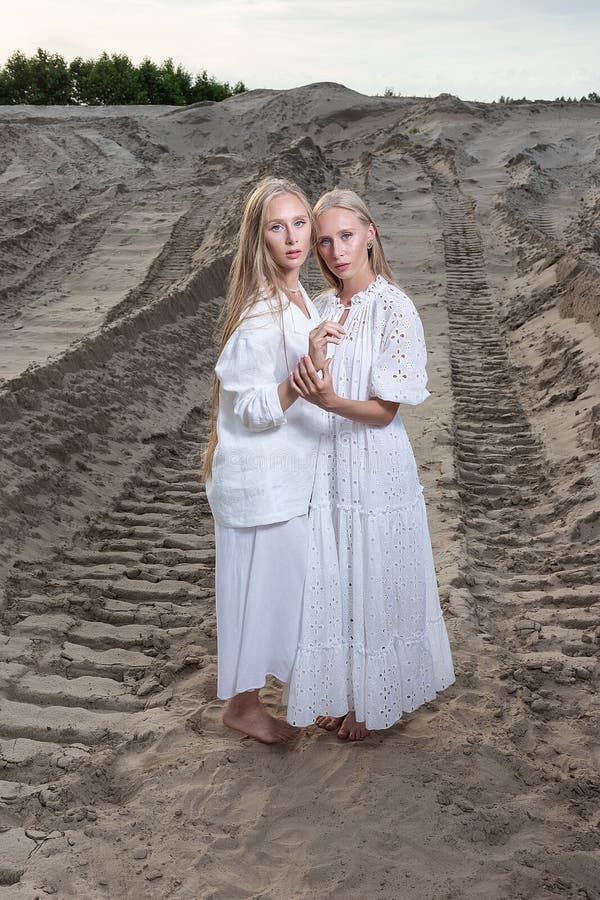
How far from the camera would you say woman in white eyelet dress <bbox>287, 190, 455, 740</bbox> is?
337 centimetres

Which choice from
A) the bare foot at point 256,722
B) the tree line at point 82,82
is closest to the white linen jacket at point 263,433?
the bare foot at point 256,722

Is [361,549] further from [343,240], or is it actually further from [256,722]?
[343,240]

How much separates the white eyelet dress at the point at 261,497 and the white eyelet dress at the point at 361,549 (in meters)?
0.07

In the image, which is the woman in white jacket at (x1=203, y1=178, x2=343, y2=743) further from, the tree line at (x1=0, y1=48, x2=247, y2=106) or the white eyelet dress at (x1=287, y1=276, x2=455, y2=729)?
the tree line at (x1=0, y1=48, x2=247, y2=106)

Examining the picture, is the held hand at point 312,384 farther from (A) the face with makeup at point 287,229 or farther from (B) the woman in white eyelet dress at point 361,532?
(A) the face with makeup at point 287,229

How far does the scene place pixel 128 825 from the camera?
130 inches

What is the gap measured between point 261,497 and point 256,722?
39.7 inches

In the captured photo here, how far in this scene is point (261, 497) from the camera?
3.35 metres

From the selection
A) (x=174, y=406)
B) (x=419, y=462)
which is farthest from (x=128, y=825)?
(x=174, y=406)

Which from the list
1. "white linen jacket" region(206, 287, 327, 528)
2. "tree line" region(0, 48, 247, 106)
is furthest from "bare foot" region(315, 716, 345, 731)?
"tree line" region(0, 48, 247, 106)

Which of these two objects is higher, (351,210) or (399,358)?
(351,210)

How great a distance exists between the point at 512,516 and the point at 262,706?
9.75 feet

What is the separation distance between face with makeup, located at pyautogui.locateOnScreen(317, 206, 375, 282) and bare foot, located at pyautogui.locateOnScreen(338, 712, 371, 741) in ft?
5.58

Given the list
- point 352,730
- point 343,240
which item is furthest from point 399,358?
point 352,730
